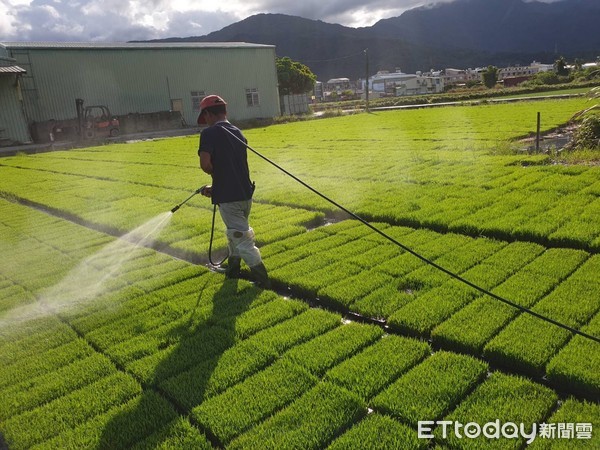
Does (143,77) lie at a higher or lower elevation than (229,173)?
higher

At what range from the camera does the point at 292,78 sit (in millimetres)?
59500

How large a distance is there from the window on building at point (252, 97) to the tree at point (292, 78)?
15.4 metres

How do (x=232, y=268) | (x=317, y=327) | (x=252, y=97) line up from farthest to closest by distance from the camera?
(x=252, y=97)
(x=232, y=268)
(x=317, y=327)

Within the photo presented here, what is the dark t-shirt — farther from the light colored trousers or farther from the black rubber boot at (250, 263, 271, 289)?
the black rubber boot at (250, 263, 271, 289)

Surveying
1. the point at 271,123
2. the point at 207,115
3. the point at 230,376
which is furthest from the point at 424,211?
the point at 271,123

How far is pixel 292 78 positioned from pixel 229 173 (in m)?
57.4

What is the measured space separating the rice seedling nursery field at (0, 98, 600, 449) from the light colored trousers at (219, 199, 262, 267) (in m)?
0.38

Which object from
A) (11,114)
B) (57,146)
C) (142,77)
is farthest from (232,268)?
(142,77)

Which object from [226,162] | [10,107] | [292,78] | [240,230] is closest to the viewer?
[226,162]

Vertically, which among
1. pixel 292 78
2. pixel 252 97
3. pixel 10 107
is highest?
pixel 292 78

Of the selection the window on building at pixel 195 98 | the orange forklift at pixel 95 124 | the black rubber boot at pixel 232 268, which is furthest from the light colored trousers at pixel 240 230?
the window on building at pixel 195 98

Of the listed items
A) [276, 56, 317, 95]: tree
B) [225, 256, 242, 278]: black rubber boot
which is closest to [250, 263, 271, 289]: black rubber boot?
[225, 256, 242, 278]: black rubber boot

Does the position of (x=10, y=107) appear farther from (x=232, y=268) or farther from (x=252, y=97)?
(x=232, y=268)

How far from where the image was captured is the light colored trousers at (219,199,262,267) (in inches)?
198
